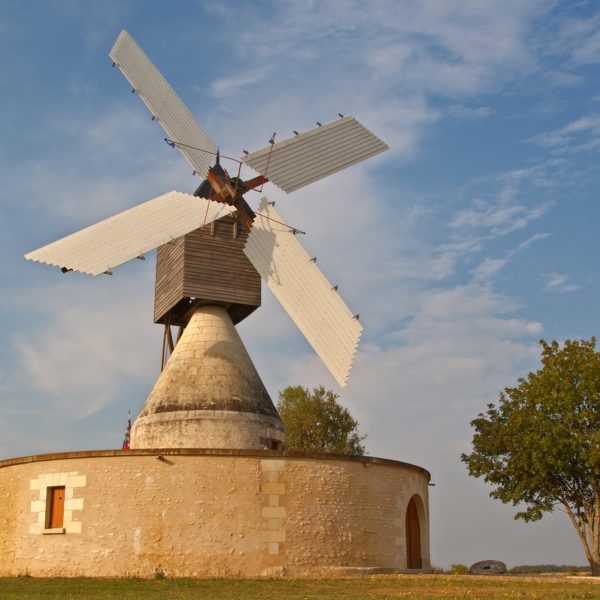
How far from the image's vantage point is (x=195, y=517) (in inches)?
727

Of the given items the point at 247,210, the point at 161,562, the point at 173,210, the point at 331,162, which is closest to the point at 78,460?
the point at 161,562

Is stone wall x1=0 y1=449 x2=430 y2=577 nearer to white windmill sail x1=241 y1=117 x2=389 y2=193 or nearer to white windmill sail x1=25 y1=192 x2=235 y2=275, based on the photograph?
white windmill sail x1=25 y1=192 x2=235 y2=275

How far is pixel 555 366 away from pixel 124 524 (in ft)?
51.8

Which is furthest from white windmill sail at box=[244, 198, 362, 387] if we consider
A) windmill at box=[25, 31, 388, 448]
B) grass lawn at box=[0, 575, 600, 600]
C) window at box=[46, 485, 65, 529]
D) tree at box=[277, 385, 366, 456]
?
tree at box=[277, 385, 366, 456]

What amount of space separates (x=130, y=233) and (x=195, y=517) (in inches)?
271

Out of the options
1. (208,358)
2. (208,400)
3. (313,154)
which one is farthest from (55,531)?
(313,154)

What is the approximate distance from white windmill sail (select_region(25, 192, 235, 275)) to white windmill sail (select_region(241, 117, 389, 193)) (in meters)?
1.73

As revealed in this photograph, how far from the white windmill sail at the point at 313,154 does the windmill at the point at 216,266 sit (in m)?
0.03

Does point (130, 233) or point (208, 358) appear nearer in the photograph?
point (130, 233)

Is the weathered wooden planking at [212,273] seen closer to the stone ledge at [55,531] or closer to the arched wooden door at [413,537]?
the stone ledge at [55,531]

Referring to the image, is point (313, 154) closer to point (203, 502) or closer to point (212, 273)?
point (212, 273)

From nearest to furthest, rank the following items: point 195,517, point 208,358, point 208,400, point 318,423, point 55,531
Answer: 1. point 195,517
2. point 55,531
3. point 208,400
4. point 208,358
5. point 318,423

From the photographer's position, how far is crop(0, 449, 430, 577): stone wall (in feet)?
60.0

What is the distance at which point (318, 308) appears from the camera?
21.6 m
